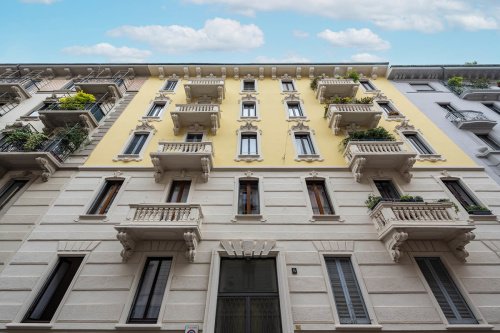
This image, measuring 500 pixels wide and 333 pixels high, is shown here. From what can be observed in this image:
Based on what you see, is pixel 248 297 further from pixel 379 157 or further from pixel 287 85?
pixel 287 85

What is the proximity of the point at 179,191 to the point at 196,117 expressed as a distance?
217 inches

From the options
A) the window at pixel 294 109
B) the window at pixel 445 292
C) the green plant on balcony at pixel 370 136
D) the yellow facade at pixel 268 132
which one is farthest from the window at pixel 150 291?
the window at pixel 294 109

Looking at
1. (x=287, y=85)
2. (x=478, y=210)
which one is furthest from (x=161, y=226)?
(x=287, y=85)

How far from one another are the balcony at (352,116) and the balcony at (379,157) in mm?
2778

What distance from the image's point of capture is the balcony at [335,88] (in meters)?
18.7

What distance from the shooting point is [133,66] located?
22.5m

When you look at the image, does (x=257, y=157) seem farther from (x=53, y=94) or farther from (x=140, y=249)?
(x=53, y=94)

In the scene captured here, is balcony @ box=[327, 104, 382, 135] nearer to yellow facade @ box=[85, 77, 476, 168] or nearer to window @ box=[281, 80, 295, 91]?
yellow facade @ box=[85, 77, 476, 168]

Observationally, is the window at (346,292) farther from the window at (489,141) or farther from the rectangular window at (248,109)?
the window at (489,141)

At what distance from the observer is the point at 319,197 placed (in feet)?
39.6

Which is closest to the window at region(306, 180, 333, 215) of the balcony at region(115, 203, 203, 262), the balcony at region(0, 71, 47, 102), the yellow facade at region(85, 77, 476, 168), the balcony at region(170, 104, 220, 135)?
the yellow facade at region(85, 77, 476, 168)

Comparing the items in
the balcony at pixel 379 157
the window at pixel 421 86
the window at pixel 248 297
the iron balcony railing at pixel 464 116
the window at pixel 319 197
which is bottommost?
the window at pixel 248 297

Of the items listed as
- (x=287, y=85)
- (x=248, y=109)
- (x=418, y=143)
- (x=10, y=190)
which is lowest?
(x=10, y=190)

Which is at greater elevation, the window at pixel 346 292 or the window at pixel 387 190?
the window at pixel 387 190
